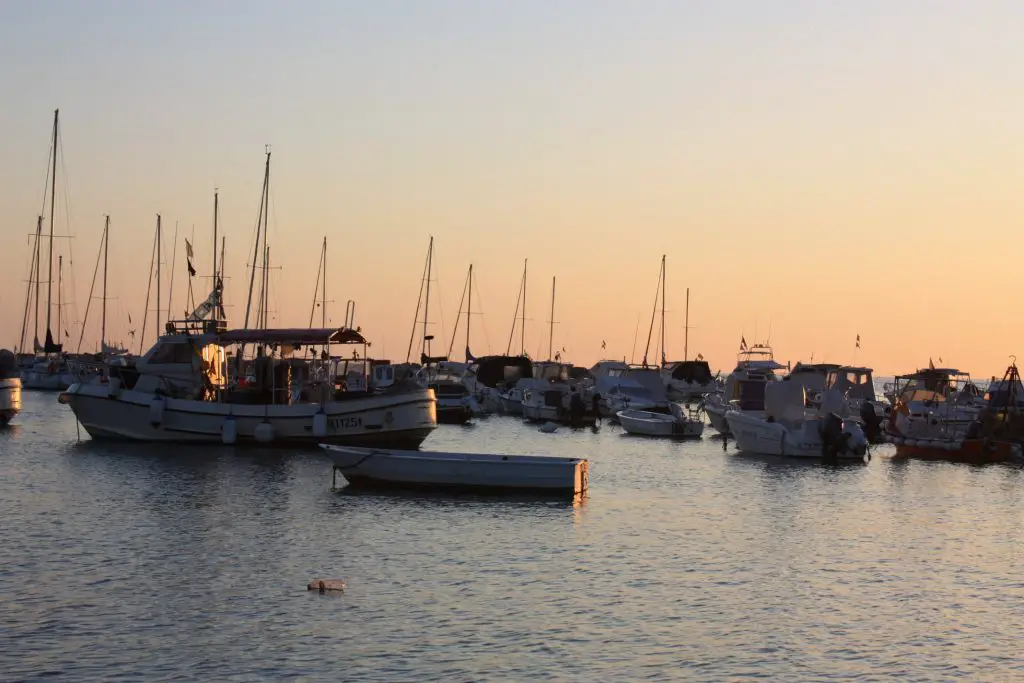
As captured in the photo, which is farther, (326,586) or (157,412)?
(157,412)

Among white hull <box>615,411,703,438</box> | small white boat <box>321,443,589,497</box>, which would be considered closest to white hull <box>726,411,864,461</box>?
white hull <box>615,411,703,438</box>

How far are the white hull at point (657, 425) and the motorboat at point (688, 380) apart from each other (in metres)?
55.6

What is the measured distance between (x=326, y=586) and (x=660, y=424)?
57.3 m

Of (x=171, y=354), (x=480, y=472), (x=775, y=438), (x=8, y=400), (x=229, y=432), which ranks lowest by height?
(x=480, y=472)

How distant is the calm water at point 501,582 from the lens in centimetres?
2169

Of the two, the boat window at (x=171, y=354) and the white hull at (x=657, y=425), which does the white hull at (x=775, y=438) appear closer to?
the white hull at (x=657, y=425)

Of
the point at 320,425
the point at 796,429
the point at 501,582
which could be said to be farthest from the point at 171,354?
the point at 501,582

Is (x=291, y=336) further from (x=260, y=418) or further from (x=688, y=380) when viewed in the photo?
(x=688, y=380)

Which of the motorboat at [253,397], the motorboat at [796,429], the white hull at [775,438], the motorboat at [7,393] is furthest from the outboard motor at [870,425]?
the motorboat at [7,393]

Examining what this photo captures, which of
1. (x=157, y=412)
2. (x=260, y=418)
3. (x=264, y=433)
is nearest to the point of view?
(x=264, y=433)

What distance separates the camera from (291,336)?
59.7 m

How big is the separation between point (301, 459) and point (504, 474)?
1498 cm

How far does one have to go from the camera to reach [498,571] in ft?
97.2

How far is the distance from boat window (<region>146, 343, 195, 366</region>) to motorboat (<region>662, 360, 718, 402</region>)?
8678 cm
